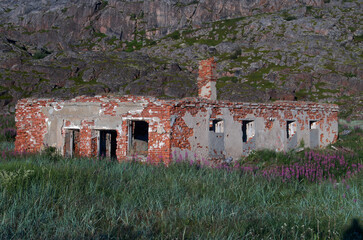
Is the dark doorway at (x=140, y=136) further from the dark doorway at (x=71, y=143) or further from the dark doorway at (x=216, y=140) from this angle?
the dark doorway at (x=216, y=140)

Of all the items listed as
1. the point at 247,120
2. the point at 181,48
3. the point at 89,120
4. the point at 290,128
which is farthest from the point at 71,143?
the point at 181,48

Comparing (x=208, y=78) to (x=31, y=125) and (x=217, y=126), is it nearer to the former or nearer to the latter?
(x=217, y=126)

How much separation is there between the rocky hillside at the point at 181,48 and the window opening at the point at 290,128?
1041 inches

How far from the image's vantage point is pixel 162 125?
11.8 m

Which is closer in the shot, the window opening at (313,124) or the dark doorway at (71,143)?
the dark doorway at (71,143)

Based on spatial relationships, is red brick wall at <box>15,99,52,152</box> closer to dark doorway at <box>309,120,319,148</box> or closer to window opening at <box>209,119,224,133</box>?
window opening at <box>209,119,224,133</box>

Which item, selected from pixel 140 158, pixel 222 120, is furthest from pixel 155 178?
pixel 222 120

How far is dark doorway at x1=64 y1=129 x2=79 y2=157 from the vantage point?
1312 centimetres

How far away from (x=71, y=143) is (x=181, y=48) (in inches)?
3006

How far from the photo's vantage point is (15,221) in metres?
4.60

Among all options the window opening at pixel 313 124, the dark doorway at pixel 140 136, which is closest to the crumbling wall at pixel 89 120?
the dark doorway at pixel 140 136

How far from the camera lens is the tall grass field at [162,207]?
4.46 meters

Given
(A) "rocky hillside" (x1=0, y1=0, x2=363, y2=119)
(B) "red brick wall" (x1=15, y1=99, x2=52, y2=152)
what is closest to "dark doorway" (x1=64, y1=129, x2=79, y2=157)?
(B) "red brick wall" (x1=15, y1=99, x2=52, y2=152)

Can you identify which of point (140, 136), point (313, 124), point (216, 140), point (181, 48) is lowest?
point (216, 140)
